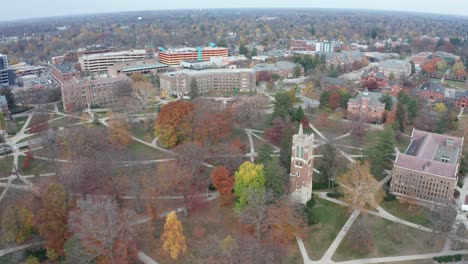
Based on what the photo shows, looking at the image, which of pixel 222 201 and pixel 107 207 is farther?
pixel 222 201

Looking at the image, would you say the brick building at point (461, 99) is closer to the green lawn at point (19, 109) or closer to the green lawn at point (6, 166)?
the green lawn at point (6, 166)

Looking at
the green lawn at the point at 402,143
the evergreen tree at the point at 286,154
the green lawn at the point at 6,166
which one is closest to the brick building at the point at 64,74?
the green lawn at the point at 6,166

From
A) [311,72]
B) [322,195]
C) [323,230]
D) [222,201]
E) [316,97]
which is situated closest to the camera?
[323,230]

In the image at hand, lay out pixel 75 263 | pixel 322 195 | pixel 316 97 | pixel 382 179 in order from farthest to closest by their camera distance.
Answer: pixel 316 97 → pixel 382 179 → pixel 322 195 → pixel 75 263

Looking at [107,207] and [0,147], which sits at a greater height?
[107,207]

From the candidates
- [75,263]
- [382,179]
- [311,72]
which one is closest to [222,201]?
[75,263]

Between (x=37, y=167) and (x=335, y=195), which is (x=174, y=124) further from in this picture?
(x=335, y=195)

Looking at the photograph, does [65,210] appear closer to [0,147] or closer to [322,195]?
[322,195]

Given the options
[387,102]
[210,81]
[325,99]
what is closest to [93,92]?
[210,81]
